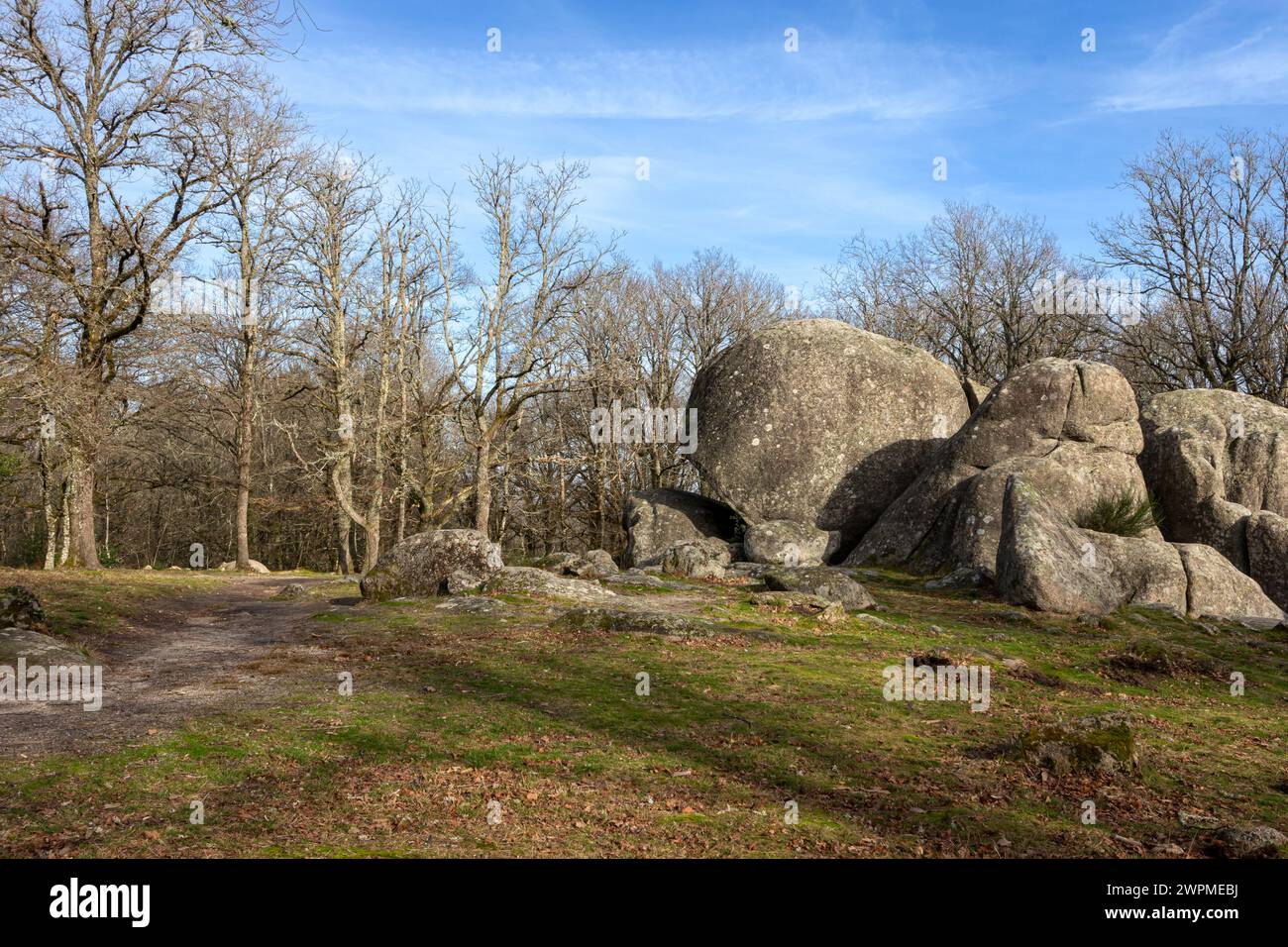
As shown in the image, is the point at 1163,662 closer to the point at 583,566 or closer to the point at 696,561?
the point at 696,561

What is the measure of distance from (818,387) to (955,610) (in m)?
9.95

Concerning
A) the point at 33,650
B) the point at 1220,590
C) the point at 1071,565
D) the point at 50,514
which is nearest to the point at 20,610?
the point at 33,650

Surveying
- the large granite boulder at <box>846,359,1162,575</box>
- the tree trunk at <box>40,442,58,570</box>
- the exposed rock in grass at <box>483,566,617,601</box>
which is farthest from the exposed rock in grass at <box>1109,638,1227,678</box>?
the tree trunk at <box>40,442,58,570</box>

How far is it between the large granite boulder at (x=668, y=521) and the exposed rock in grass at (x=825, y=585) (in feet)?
23.6

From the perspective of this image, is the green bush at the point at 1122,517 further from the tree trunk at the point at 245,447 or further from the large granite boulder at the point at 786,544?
the tree trunk at the point at 245,447

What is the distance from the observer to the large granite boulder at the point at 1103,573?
1583 centimetres

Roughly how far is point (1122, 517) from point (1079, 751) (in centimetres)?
1325

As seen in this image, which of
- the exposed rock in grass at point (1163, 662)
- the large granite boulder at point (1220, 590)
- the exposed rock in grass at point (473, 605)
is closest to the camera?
the exposed rock in grass at point (1163, 662)

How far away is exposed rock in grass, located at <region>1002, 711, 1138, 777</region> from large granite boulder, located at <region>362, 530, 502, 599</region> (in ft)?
37.9

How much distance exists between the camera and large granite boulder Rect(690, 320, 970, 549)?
79.4 ft

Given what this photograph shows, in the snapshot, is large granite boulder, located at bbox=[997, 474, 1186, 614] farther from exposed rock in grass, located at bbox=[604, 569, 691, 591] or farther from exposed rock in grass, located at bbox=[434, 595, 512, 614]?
exposed rock in grass, located at bbox=[434, 595, 512, 614]

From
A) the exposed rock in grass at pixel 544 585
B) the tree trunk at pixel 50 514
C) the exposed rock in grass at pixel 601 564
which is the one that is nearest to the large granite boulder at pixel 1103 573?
the exposed rock in grass at pixel 544 585

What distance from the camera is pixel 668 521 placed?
25297 millimetres
